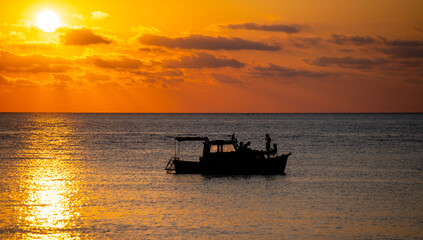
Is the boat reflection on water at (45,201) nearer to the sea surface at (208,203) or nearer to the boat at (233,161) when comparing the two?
the sea surface at (208,203)

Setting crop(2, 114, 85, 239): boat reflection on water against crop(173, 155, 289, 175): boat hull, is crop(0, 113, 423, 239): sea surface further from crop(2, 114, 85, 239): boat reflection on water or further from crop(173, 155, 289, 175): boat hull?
crop(173, 155, 289, 175): boat hull

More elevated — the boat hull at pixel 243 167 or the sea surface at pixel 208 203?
the boat hull at pixel 243 167

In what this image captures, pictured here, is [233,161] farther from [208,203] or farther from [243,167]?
[208,203]

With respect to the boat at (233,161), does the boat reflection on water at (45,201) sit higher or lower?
lower

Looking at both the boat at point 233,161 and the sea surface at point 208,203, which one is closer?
the sea surface at point 208,203

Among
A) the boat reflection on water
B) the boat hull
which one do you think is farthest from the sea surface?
the boat hull

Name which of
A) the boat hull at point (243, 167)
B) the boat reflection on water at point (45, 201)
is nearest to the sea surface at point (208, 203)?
the boat reflection on water at point (45, 201)

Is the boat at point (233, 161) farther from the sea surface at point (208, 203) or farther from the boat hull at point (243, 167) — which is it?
the sea surface at point (208, 203)

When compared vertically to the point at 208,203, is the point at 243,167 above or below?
above

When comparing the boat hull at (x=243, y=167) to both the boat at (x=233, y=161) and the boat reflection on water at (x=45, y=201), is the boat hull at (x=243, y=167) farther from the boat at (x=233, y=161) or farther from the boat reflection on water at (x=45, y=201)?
the boat reflection on water at (x=45, y=201)

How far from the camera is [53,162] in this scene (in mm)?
57250

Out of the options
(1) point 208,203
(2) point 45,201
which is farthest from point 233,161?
(2) point 45,201

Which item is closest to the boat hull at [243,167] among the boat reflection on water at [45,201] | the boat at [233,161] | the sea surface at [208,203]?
the boat at [233,161]


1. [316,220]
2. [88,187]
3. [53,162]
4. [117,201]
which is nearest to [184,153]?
[53,162]
